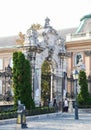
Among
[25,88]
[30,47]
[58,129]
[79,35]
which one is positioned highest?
[79,35]

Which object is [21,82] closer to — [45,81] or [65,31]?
[45,81]

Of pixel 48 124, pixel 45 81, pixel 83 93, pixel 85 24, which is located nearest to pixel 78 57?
pixel 85 24

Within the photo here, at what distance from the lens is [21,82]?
2472 centimetres

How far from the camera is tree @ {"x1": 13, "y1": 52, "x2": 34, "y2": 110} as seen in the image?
24531 millimetres

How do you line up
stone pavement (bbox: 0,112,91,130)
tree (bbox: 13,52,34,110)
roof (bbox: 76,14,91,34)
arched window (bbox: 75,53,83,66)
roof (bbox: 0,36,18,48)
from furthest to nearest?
roof (bbox: 0,36,18,48)
roof (bbox: 76,14,91,34)
arched window (bbox: 75,53,83,66)
tree (bbox: 13,52,34,110)
stone pavement (bbox: 0,112,91,130)

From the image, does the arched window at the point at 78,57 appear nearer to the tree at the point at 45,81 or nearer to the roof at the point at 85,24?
the roof at the point at 85,24

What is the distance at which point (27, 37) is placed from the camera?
2744 centimetres

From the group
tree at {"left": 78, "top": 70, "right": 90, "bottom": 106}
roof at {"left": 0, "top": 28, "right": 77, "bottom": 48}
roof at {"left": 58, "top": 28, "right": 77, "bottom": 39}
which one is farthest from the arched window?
tree at {"left": 78, "top": 70, "right": 90, "bottom": 106}

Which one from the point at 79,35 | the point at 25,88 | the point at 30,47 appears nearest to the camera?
the point at 25,88

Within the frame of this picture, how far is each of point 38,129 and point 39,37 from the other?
12851 mm

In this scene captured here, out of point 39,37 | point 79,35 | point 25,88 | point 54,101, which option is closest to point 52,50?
point 39,37

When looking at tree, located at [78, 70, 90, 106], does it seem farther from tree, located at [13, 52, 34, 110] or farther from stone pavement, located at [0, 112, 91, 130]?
tree, located at [13, 52, 34, 110]

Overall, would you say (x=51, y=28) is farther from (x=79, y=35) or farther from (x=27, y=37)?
A: (x=79, y=35)

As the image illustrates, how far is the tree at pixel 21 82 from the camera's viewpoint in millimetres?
24531
